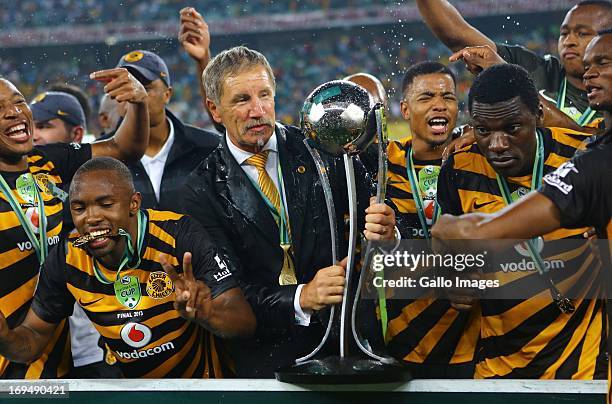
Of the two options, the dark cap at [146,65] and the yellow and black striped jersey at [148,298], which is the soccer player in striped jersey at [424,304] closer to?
the yellow and black striped jersey at [148,298]

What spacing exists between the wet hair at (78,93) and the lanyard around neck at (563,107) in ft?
8.92

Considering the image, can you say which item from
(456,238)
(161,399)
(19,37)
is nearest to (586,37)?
(456,238)

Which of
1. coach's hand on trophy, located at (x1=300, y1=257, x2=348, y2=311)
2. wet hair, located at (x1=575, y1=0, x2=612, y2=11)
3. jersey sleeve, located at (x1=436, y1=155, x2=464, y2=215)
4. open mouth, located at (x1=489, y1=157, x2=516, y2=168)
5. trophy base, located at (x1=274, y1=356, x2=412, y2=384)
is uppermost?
wet hair, located at (x1=575, y1=0, x2=612, y2=11)

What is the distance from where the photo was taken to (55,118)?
5453mm

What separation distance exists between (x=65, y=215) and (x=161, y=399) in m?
1.15

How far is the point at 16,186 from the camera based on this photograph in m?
3.88

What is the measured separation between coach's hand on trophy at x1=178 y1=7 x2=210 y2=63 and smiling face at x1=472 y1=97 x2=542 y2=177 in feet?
4.71

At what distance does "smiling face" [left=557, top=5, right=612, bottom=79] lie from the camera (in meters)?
3.77

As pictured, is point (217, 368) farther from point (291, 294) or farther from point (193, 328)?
point (291, 294)

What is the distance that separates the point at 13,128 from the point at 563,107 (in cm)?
217

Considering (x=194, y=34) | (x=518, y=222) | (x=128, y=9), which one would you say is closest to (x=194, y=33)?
(x=194, y=34)

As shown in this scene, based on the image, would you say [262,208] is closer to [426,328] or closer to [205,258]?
[205,258]

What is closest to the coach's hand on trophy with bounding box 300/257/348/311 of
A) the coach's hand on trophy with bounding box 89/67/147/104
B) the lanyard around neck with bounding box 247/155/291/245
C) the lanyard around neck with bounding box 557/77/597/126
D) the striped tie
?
the lanyard around neck with bounding box 247/155/291/245

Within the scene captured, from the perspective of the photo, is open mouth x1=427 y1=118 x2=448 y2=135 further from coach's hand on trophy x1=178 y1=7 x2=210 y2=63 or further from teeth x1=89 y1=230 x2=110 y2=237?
teeth x1=89 y1=230 x2=110 y2=237
